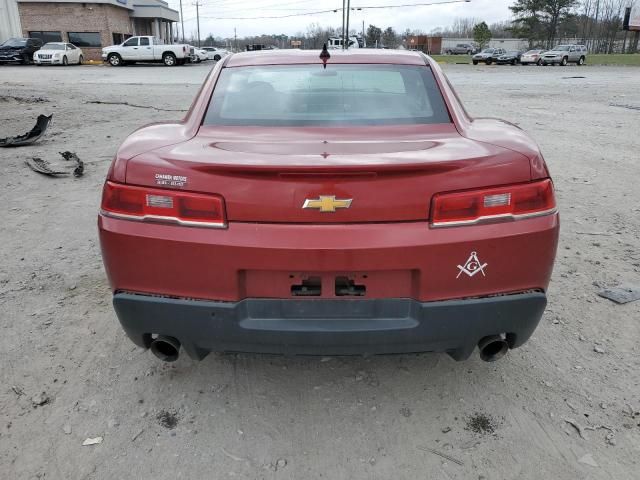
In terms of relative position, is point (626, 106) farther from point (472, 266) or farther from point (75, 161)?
point (472, 266)

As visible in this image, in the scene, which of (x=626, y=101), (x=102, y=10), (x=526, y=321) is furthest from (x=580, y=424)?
(x=102, y=10)

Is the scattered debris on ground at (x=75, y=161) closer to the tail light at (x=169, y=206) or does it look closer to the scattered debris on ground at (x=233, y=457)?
the tail light at (x=169, y=206)

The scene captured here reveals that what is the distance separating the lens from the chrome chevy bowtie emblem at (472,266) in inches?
82.6

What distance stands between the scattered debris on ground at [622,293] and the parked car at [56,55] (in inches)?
1467

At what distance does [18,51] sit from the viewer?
34.6 meters

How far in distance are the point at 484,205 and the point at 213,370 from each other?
163 centimetres

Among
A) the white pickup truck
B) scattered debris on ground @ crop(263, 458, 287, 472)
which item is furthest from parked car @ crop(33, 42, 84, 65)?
scattered debris on ground @ crop(263, 458, 287, 472)

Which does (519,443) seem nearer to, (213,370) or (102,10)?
(213,370)

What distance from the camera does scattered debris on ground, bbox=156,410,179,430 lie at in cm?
244

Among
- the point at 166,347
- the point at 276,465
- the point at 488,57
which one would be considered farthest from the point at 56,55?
the point at 276,465

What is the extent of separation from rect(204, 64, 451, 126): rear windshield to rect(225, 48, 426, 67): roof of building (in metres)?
0.06

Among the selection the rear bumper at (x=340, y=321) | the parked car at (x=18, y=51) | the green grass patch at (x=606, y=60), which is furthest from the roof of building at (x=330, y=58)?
the green grass patch at (x=606, y=60)

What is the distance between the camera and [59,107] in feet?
41.7

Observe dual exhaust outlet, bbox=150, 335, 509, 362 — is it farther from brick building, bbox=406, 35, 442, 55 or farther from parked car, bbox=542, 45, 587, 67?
brick building, bbox=406, 35, 442, 55
